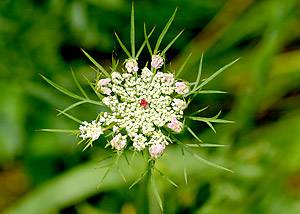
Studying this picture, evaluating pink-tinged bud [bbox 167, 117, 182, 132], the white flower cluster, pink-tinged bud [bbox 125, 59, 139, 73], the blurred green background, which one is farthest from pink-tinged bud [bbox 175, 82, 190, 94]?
the blurred green background

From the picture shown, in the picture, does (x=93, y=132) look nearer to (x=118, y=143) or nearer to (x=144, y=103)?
(x=118, y=143)

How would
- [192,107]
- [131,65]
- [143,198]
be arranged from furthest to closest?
[192,107], [143,198], [131,65]

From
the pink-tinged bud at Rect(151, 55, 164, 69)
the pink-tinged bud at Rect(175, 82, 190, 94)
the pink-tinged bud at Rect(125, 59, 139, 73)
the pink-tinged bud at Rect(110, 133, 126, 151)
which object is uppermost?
the pink-tinged bud at Rect(125, 59, 139, 73)

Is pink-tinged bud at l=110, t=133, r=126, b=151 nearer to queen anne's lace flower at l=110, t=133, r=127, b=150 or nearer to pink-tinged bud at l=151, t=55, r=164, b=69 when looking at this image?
queen anne's lace flower at l=110, t=133, r=127, b=150

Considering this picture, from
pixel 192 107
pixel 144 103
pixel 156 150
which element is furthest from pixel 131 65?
pixel 192 107

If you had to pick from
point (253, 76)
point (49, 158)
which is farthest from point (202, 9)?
point (49, 158)

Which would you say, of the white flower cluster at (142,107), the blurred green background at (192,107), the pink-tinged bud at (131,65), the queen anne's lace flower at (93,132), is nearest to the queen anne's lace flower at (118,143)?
the white flower cluster at (142,107)
